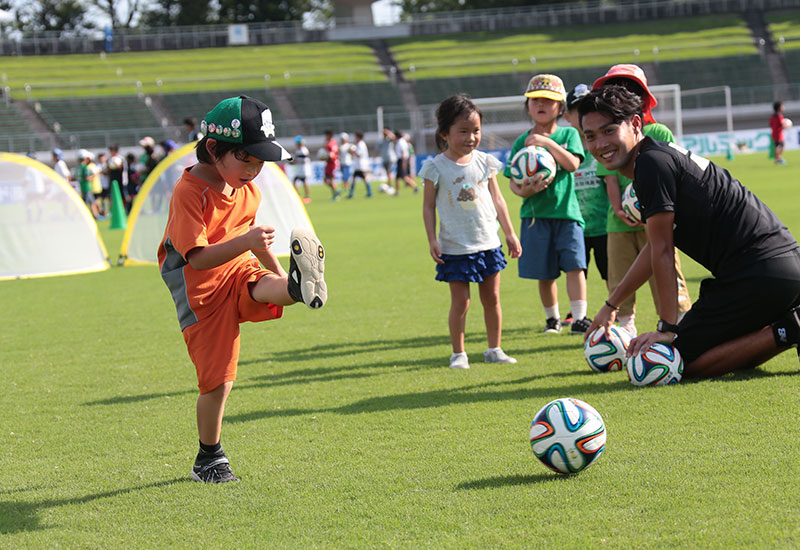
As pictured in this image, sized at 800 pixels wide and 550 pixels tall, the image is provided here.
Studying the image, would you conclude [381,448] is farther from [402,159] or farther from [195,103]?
[195,103]

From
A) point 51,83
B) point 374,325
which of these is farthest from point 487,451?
point 51,83

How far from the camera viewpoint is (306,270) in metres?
3.71

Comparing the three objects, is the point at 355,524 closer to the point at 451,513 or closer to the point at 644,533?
the point at 451,513

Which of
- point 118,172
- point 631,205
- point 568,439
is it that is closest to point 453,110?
point 631,205

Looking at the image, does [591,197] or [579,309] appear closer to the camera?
[579,309]

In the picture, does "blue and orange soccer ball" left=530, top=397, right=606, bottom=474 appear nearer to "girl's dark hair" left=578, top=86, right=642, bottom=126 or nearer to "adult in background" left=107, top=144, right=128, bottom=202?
"girl's dark hair" left=578, top=86, right=642, bottom=126

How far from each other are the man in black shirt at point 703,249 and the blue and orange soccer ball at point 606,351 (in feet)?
1.52

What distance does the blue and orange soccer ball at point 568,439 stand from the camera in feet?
12.8

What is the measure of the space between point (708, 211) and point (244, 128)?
259 cm

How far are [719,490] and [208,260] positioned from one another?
2.23 metres

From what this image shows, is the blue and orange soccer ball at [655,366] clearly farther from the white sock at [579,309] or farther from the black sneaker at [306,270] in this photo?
the black sneaker at [306,270]

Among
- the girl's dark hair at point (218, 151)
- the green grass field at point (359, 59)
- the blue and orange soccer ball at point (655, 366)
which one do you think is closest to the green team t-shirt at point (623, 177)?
the blue and orange soccer ball at point (655, 366)

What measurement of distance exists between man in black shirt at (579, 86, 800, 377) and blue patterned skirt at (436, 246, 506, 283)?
1.37 meters

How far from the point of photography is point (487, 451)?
14.4ft
